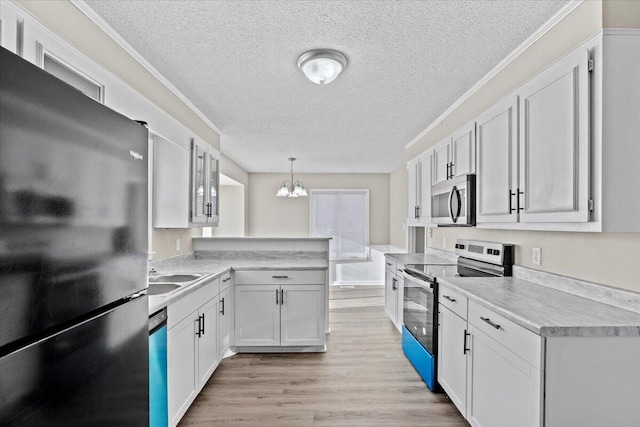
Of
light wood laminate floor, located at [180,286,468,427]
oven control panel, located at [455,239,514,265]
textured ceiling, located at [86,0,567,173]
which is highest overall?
textured ceiling, located at [86,0,567,173]

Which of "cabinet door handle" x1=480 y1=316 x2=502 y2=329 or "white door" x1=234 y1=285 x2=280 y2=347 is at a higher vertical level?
"cabinet door handle" x1=480 y1=316 x2=502 y2=329

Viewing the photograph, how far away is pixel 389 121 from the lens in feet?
12.5

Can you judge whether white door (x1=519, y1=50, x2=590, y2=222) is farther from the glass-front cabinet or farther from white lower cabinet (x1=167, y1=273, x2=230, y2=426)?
the glass-front cabinet

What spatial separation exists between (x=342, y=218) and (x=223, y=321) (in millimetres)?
4893

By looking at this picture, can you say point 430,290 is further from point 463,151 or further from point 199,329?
point 199,329

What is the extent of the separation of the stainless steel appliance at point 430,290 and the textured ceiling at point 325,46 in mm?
1394

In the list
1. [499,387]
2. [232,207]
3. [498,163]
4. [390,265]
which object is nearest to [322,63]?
[498,163]

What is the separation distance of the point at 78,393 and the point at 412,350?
2.81 metres

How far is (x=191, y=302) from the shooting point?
2.36m

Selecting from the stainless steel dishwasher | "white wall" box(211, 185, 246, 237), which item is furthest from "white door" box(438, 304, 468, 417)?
"white wall" box(211, 185, 246, 237)

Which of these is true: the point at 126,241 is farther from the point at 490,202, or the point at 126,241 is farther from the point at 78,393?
the point at 490,202


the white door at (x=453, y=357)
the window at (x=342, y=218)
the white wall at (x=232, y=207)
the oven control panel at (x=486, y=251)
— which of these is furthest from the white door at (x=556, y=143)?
the white wall at (x=232, y=207)

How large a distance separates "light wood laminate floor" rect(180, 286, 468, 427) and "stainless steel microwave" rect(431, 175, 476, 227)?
54.2 inches

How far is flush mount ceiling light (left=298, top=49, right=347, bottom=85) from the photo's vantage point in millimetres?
2232
